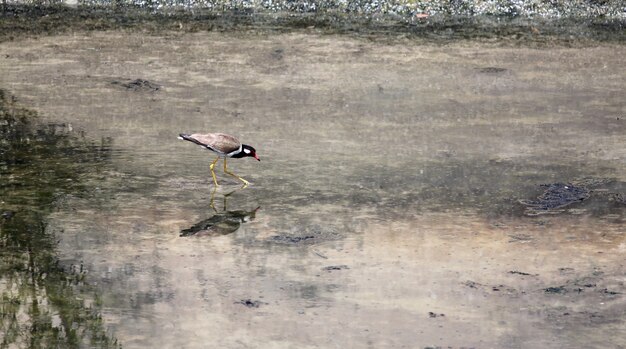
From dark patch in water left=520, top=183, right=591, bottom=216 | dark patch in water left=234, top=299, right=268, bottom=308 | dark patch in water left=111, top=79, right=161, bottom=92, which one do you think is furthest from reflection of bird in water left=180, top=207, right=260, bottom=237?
dark patch in water left=111, top=79, right=161, bottom=92

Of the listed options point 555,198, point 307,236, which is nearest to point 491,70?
point 555,198

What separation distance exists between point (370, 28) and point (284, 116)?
11.8ft

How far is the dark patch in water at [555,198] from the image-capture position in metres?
6.44

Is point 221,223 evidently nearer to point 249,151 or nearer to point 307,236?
point 307,236

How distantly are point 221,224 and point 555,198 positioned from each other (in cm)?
210

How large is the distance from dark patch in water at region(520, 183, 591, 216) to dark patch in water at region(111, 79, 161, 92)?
12.3ft

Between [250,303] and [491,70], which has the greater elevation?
[491,70]

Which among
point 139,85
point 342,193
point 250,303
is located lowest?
point 250,303

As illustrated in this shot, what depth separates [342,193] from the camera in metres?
6.71

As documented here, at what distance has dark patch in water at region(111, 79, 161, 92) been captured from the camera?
9109mm

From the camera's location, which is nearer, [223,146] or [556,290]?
[556,290]

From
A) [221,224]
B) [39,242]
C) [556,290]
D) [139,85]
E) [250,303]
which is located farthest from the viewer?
[139,85]

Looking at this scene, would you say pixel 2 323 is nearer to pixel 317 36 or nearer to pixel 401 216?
Answer: pixel 401 216

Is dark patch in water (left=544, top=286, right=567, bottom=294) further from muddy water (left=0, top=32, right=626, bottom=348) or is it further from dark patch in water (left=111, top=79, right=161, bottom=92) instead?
dark patch in water (left=111, top=79, right=161, bottom=92)
